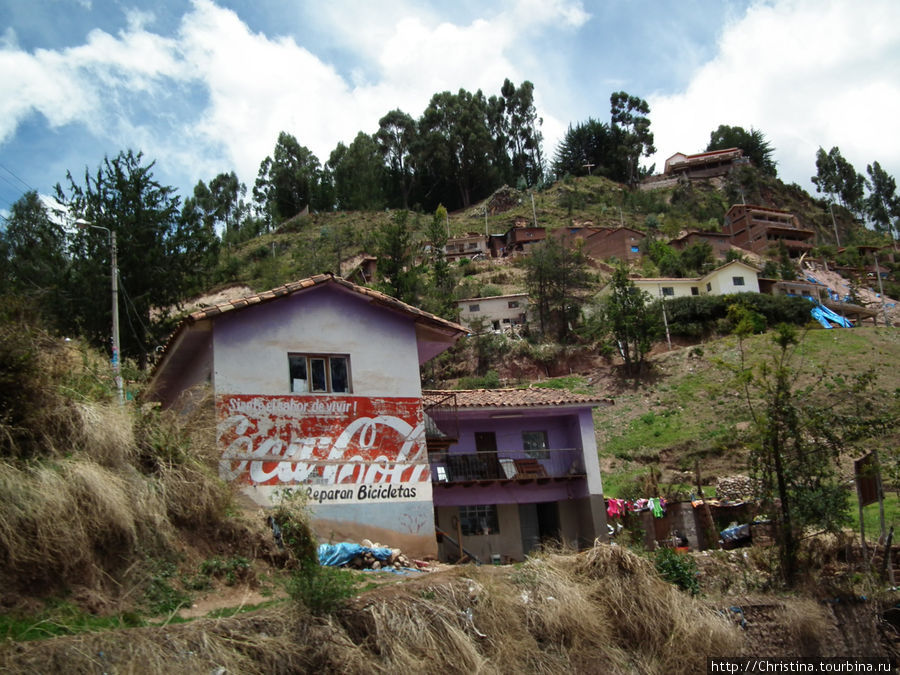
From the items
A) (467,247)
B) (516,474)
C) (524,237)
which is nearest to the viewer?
(516,474)

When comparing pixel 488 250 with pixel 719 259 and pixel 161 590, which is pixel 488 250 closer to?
pixel 719 259

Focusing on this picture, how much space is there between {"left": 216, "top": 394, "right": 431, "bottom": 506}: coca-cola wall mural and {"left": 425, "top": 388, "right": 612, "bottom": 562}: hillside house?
3.27 meters

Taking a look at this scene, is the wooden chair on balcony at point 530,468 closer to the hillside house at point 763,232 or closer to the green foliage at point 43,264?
the green foliage at point 43,264

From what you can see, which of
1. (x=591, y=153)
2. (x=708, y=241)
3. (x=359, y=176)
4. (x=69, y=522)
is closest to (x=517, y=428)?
(x=69, y=522)

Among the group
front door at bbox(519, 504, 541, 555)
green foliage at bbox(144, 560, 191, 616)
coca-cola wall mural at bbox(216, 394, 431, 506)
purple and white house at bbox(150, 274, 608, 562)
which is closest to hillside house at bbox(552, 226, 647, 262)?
front door at bbox(519, 504, 541, 555)

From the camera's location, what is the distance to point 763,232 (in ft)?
279

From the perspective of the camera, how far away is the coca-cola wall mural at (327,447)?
1750cm

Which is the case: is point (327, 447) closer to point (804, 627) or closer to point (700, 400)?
point (804, 627)

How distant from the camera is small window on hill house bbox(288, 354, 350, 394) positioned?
61.8ft

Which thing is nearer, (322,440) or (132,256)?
(322,440)

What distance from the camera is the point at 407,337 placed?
2041cm

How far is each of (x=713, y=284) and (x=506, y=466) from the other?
4634cm

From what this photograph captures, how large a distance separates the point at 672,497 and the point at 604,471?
11.7 m

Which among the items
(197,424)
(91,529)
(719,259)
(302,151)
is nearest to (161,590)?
(91,529)
